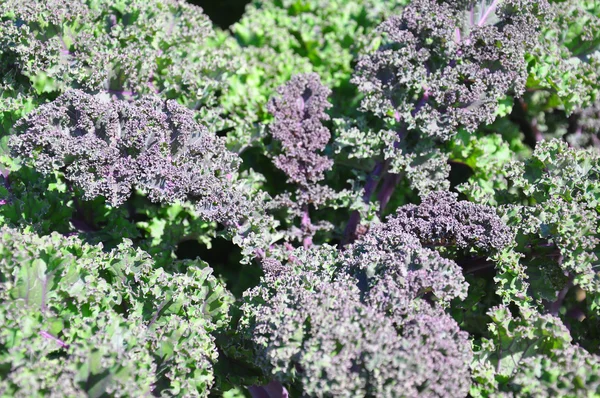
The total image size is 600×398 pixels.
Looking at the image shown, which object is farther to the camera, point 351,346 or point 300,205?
point 300,205

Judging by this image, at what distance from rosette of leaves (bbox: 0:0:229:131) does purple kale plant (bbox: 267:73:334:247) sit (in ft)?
1.59

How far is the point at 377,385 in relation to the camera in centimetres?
268

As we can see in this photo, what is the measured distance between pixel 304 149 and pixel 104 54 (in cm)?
135

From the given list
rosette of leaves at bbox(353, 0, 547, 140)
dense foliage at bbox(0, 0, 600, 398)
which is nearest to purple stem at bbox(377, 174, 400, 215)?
dense foliage at bbox(0, 0, 600, 398)

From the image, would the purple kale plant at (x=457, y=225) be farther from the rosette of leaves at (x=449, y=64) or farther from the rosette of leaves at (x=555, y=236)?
the rosette of leaves at (x=449, y=64)

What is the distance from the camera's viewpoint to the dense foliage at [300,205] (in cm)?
282

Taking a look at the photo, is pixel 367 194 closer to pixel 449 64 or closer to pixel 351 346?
pixel 449 64

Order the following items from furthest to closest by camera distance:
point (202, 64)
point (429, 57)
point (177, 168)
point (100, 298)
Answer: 1. point (202, 64)
2. point (429, 57)
3. point (177, 168)
4. point (100, 298)

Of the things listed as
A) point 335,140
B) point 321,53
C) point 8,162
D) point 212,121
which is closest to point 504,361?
point 335,140

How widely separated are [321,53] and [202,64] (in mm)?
974

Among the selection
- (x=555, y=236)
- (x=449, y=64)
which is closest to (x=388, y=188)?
(x=449, y=64)

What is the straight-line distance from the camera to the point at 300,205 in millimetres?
3943

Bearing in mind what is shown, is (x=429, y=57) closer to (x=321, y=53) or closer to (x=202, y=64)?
(x=321, y=53)

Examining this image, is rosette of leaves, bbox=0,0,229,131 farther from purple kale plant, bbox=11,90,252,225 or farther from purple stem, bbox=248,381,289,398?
purple stem, bbox=248,381,289,398
